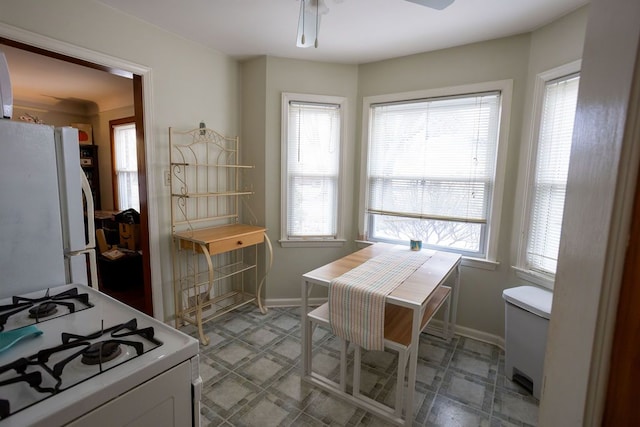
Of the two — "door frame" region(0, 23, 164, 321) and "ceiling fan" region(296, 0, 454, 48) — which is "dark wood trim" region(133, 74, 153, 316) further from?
"ceiling fan" region(296, 0, 454, 48)

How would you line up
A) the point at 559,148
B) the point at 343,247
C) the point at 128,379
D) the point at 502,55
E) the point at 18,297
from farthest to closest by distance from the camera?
the point at 343,247 → the point at 502,55 → the point at 559,148 → the point at 18,297 → the point at 128,379

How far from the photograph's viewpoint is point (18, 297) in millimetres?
1164

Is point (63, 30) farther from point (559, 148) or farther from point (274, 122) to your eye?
point (559, 148)

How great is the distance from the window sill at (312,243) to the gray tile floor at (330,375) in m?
0.82

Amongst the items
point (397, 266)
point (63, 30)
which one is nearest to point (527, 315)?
point (397, 266)

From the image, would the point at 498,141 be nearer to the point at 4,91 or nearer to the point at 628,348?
the point at 628,348

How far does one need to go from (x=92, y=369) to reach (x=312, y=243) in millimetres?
2407

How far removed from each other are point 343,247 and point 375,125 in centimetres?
129

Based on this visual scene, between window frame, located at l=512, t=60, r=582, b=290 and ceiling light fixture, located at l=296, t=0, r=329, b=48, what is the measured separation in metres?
1.65

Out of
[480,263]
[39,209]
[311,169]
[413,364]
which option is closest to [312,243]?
[311,169]

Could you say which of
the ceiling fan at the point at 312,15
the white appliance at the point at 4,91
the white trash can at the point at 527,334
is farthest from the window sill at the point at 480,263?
the white appliance at the point at 4,91

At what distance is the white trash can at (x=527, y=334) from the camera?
184 cm

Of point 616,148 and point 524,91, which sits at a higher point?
point 524,91

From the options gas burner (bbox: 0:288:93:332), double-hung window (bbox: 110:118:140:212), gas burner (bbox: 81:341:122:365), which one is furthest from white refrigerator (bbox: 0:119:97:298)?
double-hung window (bbox: 110:118:140:212)
